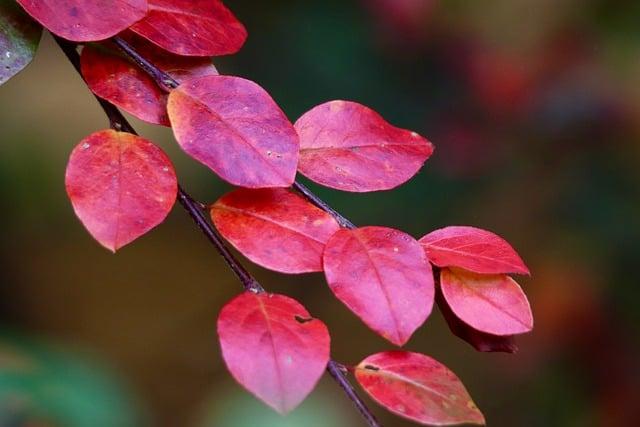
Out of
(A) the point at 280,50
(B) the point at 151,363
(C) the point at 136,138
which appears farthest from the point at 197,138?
(B) the point at 151,363

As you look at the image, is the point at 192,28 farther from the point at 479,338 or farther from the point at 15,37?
the point at 479,338

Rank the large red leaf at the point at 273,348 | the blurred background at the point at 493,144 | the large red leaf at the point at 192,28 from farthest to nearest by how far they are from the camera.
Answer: the blurred background at the point at 493,144 → the large red leaf at the point at 192,28 → the large red leaf at the point at 273,348

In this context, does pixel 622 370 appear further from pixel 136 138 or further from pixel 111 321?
pixel 136 138

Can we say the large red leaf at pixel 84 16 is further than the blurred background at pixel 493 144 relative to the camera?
No

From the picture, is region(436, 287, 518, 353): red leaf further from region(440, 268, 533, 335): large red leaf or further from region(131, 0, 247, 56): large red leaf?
region(131, 0, 247, 56): large red leaf

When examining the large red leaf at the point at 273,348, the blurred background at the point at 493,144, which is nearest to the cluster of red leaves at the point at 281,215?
the large red leaf at the point at 273,348

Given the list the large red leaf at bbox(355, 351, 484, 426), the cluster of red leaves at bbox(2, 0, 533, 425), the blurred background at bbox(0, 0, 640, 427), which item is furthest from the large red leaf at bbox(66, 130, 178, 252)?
the blurred background at bbox(0, 0, 640, 427)

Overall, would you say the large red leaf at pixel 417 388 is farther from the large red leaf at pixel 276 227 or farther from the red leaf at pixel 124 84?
the red leaf at pixel 124 84
